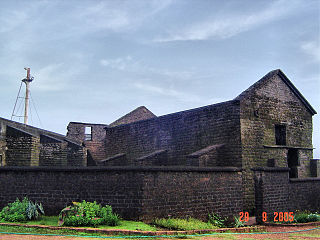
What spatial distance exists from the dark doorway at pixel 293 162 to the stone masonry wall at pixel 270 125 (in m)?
0.20

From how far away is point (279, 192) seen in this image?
14.5 m

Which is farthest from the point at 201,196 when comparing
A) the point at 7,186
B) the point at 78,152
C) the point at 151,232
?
the point at 78,152

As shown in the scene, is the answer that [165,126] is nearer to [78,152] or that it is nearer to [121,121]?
[78,152]

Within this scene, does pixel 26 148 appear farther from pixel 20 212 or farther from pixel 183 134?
pixel 183 134

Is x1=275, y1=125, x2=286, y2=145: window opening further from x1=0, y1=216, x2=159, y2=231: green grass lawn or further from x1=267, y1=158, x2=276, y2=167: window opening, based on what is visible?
x1=0, y1=216, x2=159, y2=231: green grass lawn

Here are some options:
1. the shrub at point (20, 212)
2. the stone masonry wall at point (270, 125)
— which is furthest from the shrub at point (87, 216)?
the stone masonry wall at point (270, 125)

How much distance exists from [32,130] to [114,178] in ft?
43.4

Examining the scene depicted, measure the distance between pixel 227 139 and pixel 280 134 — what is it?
352 cm

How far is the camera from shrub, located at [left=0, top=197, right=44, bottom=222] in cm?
1064

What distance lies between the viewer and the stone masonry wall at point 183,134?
15.3 m

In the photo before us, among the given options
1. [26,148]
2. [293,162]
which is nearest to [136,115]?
[26,148]

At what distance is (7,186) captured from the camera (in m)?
12.2

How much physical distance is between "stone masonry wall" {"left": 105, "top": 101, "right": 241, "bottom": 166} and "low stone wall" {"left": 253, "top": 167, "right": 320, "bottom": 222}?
129 cm
